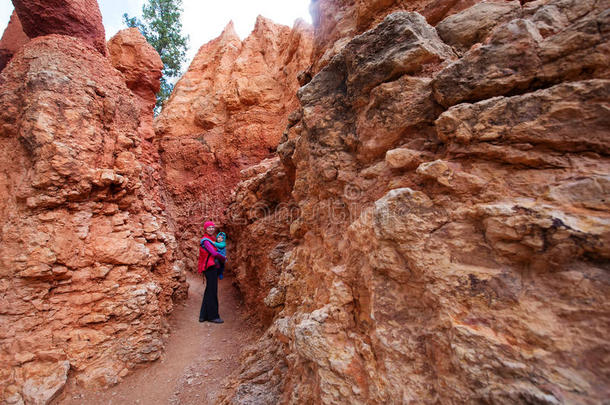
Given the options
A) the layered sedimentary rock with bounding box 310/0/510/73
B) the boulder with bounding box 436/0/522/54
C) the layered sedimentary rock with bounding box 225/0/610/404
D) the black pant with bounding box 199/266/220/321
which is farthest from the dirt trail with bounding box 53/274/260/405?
the boulder with bounding box 436/0/522/54

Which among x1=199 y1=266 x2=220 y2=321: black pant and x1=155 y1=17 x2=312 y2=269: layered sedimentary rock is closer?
x1=199 y1=266 x2=220 y2=321: black pant

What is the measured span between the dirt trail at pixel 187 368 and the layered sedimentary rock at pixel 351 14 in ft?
18.5

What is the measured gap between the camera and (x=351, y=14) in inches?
185

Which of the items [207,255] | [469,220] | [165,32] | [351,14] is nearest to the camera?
[469,220]

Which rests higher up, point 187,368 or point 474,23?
point 474,23

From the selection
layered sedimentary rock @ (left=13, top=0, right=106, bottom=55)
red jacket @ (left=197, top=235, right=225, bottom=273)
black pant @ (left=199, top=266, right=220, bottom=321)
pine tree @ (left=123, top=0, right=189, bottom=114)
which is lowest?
black pant @ (left=199, top=266, right=220, bottom=321)

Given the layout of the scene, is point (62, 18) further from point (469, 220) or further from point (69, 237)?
point (469, 220)

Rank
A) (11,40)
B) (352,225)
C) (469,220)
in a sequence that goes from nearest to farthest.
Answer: (469,220), (352,225), (11,40)

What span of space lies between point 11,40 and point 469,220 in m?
10.2

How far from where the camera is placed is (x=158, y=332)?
5.11m

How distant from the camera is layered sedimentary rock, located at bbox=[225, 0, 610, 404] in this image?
1377 millimetres

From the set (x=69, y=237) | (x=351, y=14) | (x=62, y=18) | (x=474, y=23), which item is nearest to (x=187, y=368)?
(x=69, y=237)

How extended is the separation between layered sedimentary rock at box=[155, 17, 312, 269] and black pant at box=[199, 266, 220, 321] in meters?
3.26

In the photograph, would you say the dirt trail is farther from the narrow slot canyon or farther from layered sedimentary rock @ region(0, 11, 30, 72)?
layered sedimentary rock @ region(0, 11, 30, 72)
